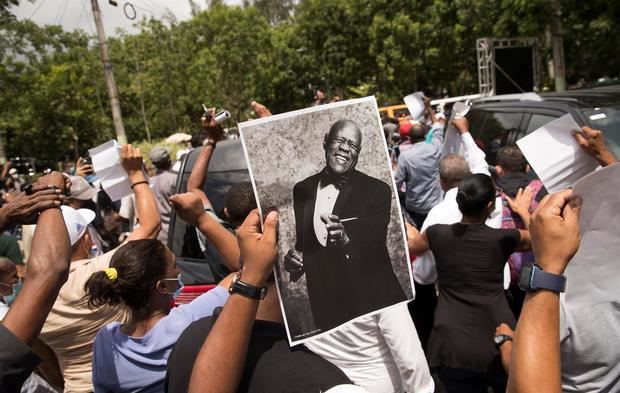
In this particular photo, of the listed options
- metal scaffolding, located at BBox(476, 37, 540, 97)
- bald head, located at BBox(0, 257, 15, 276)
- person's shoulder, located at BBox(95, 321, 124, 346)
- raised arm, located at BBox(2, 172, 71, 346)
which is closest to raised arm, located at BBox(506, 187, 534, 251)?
person's shoulder, located at BBox(95, 321, 124, 346)

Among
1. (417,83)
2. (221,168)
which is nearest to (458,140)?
(221,168)

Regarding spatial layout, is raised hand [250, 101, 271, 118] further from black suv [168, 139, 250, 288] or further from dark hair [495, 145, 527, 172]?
dark hair [495, 145, 527, 172]

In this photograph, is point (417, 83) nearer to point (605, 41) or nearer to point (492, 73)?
point (492, 73)

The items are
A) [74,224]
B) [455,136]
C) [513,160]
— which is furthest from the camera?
[455,136]

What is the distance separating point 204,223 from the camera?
219 centimetres

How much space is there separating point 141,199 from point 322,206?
167cm

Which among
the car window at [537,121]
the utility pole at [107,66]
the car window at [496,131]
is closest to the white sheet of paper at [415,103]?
the car window at [496,131]

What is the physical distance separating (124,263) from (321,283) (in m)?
0.97

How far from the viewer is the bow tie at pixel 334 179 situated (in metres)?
1.50

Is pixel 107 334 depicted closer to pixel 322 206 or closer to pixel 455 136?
pixel 322 206

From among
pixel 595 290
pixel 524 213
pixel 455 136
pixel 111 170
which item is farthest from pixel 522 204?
pixel 111 170

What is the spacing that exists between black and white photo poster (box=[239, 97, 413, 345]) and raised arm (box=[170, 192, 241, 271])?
30.7 inches

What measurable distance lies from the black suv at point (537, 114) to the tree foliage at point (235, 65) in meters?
13.6

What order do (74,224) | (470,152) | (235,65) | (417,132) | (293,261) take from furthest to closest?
(235,65)
(417,132)
(470,152)
(74,224)
(293,261)
